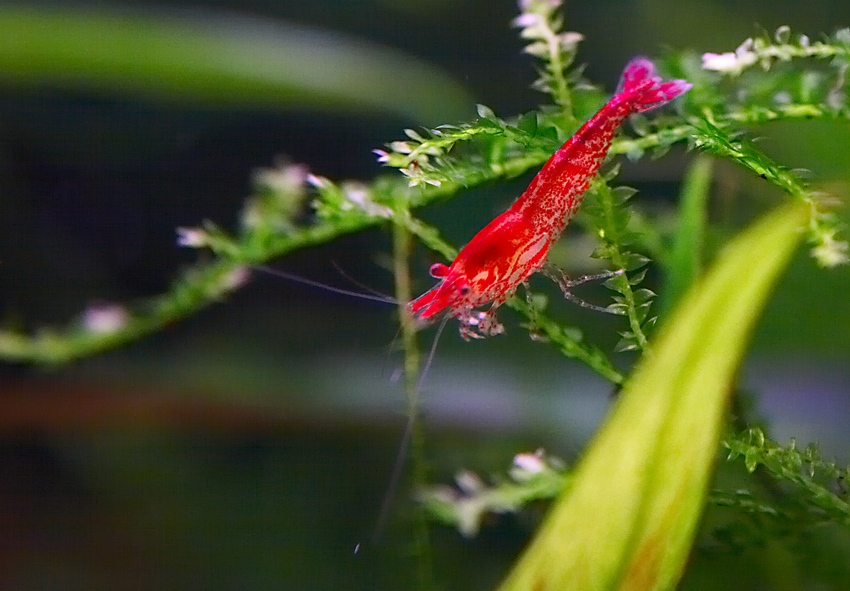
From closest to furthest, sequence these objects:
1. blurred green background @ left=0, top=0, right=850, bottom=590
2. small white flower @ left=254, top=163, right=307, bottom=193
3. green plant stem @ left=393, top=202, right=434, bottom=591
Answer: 1. green plant stem @ left=393, top=202, right=434, bottom=591
2. small white flower @ left=254, top=163, right=307, bottom=193
3. blurred green background @ left=0, top=0, right=850, bottom=590

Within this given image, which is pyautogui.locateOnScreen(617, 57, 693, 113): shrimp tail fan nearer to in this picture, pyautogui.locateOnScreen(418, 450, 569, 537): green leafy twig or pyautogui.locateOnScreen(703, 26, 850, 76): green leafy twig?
pyautogui.locateOnScreen(703, 26, 850, 76): green leafy twig

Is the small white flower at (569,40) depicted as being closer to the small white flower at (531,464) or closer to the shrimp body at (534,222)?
the shrimp body at (534,222)

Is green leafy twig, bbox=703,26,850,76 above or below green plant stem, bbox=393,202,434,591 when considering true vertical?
above

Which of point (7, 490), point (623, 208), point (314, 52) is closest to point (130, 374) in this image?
point (7, 490)

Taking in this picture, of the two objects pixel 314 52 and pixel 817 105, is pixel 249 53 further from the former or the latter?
pixel 817 105

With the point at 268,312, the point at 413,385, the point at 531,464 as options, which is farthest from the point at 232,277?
the point at 531,464

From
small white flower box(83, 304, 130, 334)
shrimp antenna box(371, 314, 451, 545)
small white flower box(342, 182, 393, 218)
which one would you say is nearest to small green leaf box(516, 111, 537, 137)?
small white flower box(342, 182, 393, 218)

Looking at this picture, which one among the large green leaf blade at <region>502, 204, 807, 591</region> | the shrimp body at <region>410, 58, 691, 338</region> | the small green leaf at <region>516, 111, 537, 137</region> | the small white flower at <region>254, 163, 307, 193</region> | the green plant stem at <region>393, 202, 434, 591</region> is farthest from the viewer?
the small white flower at <region>254, 163, 307, 193</region>

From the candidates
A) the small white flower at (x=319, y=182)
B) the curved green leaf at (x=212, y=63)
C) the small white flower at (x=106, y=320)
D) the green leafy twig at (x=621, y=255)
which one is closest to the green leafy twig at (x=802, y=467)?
the green leafy twig at (x=621, y=255)
